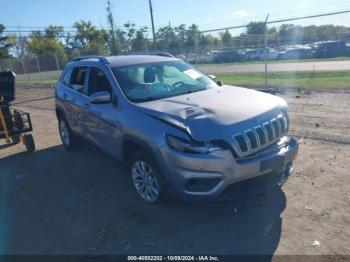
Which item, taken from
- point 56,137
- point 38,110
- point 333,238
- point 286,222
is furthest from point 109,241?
point 38,110

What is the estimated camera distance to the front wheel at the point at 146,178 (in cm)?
414

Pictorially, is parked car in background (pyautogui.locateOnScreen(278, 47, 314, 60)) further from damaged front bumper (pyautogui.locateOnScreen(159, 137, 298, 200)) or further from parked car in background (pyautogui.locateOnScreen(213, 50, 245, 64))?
damaged front bumper (pyautogui.locateOnScreen(159, 137, 298, 200))

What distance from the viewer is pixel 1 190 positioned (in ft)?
18.1

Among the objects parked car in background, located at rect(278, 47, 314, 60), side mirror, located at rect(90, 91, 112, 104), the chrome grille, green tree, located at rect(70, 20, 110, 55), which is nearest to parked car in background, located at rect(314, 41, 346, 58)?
parked car in background, located at rect(278, 47, 314, 60)

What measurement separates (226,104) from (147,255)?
194 centimetres

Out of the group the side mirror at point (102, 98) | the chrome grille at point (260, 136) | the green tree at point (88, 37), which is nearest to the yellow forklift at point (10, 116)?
the side mirror at point (102, 98)

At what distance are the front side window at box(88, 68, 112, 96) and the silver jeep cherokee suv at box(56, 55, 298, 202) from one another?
0.01 meters

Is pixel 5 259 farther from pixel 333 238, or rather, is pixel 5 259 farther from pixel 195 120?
pixel 333 238

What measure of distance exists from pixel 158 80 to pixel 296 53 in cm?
3285

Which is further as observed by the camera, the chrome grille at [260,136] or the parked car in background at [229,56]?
the parked car in background at [229,56]

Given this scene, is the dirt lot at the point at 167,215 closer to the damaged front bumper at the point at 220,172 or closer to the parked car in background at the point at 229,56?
the damaged front bumper at the point at 220,172

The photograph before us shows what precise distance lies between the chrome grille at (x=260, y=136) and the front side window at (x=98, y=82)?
2141mm

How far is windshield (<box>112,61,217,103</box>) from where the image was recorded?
4.75 metres

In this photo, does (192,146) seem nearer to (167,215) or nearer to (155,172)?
(155,172)
